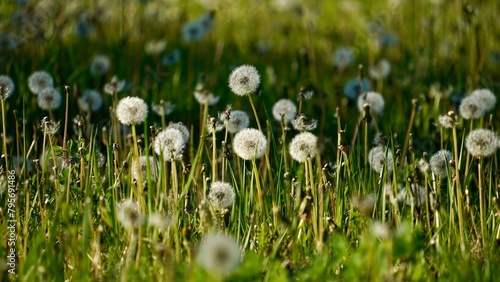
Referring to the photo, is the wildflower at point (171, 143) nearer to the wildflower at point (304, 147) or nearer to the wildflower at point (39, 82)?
the wildflower at point (304, 147)

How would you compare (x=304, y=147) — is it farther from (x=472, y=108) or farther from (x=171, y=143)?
(x=472, y=108)

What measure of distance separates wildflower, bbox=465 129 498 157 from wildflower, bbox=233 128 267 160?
629 millimetres

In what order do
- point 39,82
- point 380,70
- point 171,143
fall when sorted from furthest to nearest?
point 380,70
point 39,82
point 171,143

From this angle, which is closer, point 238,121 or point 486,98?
point 238,121

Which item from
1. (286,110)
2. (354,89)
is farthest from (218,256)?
(354,89)

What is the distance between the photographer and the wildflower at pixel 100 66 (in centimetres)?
389

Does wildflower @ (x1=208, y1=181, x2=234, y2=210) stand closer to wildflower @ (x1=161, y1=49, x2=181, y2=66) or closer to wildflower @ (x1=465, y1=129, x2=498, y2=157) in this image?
wildflower @ (x1=465, y1=129, x2=498, y2=157)

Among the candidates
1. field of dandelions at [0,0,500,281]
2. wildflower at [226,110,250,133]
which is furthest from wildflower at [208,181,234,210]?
wildflower at [226,110,250,133]

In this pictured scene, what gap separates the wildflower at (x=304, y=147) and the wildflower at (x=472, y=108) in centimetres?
75

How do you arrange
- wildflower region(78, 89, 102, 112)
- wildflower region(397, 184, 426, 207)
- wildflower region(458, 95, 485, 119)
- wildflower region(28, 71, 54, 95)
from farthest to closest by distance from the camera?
wildflower region(78, 89, 102, 112) → wildflower region(28, 71, 54, 95) → wildflower region(458, 95, 485, 119) → wildflower region(397, 184, 426, 207)

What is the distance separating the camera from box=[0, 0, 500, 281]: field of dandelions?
72.5 inches

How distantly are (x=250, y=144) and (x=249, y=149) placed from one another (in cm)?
1

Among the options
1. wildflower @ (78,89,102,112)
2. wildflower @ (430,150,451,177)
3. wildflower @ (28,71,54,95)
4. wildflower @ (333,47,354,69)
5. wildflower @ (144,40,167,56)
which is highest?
wildflower @ (144,40,167,56)

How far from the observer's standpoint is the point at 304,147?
231 cm
